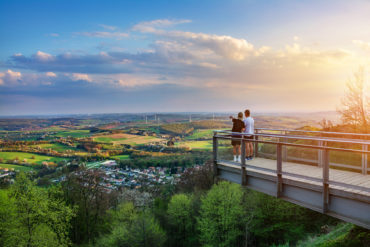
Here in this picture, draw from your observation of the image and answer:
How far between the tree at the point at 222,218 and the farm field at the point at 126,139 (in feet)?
203

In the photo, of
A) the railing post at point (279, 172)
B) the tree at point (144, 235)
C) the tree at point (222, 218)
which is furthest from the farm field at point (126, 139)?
the railing post at point (279, 172)

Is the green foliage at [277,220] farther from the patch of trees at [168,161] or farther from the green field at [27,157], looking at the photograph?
the green field at [27,157]

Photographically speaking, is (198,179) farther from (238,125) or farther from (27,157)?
(27,157)

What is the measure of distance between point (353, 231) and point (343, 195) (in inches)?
263

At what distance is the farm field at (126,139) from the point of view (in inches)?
3430

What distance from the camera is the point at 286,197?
280 inches

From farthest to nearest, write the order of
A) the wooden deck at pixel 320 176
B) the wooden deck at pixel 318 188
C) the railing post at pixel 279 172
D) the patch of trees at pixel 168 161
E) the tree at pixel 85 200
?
the patch of trees at pixel 168 161
the tree at pixel 85 200
the railing post at pixel 279 172
the wooden deck at pixel 320 176
the wooden deck at pixel 318 188

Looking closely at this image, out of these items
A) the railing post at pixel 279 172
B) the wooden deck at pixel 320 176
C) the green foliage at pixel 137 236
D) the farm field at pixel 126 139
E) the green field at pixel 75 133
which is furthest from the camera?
the green field at pixel 75 133

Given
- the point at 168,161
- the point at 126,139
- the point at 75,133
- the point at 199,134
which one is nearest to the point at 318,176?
the point at 168,161

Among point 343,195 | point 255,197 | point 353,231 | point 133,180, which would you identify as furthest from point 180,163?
point 343,195

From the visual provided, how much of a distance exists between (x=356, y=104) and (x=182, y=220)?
79.0 ft

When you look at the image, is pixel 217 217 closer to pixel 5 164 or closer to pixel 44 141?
pixel 5 164

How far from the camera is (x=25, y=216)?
2128 cm

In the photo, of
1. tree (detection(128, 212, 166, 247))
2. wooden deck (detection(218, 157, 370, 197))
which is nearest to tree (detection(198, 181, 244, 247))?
tree (detection(128, 212, 166, 247))
